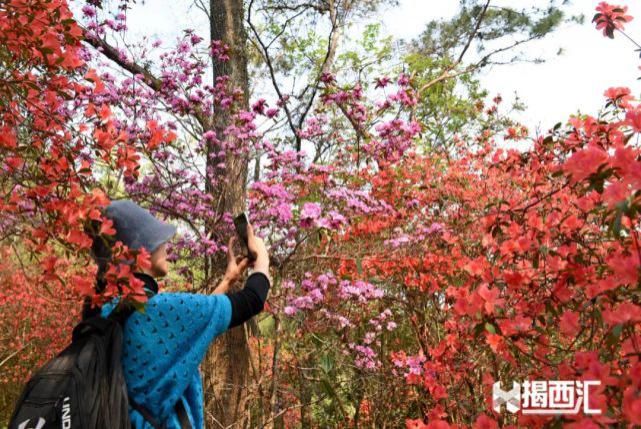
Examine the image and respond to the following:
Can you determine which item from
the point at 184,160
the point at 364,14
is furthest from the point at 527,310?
the point at 364,14

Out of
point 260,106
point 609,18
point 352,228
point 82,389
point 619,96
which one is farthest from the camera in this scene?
point 352,228

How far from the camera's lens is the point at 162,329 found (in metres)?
1.65

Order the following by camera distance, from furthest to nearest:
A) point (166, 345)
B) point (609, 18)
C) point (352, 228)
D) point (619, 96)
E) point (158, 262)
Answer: point (352, 228) → point (619, 96) → point (609, 18) → point (158, 262) → point (166, 345)

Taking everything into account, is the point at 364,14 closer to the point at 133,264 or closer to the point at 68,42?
the point at 68,42

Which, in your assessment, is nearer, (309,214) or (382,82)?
(309,214)

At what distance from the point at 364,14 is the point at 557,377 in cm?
639

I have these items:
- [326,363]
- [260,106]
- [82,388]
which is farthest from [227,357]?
[82,388]

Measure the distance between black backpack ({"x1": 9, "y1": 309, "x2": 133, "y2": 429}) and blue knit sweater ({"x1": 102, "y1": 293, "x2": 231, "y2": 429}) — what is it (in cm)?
7

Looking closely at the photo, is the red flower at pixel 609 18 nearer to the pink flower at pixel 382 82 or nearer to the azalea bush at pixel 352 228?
the azalea bush at pixel 352 228

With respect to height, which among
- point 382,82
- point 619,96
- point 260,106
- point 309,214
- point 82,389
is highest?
point 382,82

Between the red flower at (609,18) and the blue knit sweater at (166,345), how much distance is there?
1.54m

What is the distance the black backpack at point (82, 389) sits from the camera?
4.65 feet

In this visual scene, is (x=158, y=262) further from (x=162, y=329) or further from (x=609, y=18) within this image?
(x=609, y=18)

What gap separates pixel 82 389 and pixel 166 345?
0.26 meters
